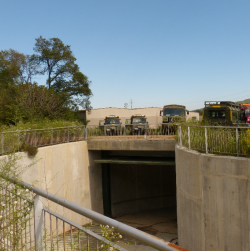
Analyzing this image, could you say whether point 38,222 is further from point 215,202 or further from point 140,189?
point 140,189

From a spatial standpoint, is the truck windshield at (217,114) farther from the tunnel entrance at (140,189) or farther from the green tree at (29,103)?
the green tree at (29,103)

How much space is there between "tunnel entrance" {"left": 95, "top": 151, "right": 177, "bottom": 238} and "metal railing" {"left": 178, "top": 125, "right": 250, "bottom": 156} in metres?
5.19

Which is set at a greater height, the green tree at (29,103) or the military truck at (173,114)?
the green tree at (29,103)

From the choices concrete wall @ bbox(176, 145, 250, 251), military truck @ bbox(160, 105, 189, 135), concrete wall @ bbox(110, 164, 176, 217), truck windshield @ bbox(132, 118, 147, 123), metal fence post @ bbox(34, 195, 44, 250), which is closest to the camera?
metal fence post @ bbox(34, 195, 44, 250)

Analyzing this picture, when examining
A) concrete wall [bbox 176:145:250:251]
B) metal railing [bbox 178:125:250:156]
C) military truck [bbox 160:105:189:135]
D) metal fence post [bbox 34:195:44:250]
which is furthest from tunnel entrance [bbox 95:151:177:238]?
metal fence post [bbox 34:195:44:250]

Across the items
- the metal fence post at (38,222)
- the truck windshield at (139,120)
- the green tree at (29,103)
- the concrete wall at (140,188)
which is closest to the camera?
the metal fence post at (38,222)

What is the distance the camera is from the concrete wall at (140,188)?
19.2 metres

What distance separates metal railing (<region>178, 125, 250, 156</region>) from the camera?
838 centimetres

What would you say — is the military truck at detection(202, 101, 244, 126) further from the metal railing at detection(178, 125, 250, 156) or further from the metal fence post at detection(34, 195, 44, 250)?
the metal fence post at detection(34, 195, 44, 250)

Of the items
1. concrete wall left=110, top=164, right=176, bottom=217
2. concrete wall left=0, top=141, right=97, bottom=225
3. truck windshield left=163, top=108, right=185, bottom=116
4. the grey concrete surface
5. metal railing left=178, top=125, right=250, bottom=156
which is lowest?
concrete wall left=110, top=164, right=176, bottom=217

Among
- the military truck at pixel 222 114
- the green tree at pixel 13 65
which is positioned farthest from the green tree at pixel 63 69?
the military truck at pixel 222 114

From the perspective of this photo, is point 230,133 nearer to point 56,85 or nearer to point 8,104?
point 8,104

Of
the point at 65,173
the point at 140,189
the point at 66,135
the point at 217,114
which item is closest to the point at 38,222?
the point at 65,173

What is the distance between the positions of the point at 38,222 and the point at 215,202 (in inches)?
256
